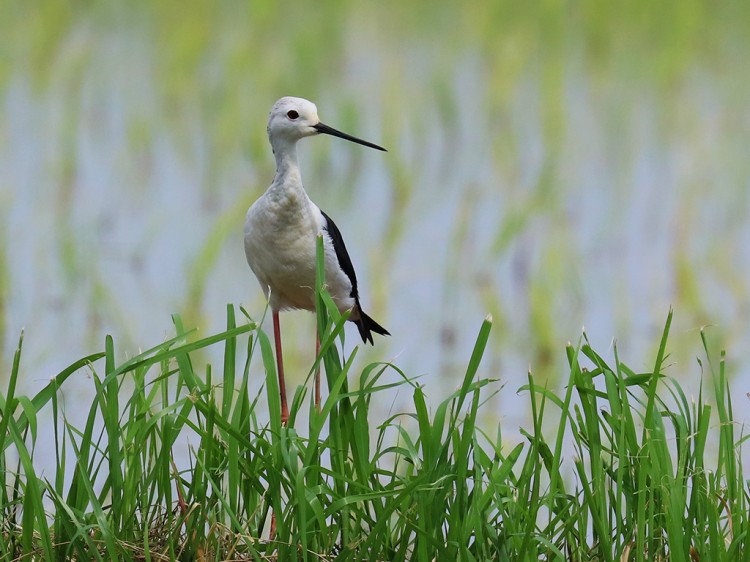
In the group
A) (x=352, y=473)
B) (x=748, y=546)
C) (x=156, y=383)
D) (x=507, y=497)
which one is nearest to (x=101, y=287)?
(x=156, y=383)

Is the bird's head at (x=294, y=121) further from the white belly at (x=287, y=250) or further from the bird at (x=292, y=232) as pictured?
the white belly at (x=287, y=250)

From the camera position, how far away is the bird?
4.09 m

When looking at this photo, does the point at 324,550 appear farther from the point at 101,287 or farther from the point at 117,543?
the point at 101,287

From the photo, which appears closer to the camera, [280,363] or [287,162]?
[287,162]

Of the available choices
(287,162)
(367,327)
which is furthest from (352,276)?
(287,162)

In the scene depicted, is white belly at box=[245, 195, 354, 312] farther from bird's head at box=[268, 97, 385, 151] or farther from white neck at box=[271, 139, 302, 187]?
bird's head at box=[268, 97, 385, 151]

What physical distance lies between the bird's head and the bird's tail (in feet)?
2.95

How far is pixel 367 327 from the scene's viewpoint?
4.75 metres

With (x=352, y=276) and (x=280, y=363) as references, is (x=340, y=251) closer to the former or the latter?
(x=352, y=276)

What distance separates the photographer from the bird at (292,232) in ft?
13.4

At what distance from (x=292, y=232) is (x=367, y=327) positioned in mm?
739

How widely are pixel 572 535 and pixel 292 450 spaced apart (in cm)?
86

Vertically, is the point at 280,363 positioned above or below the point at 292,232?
below

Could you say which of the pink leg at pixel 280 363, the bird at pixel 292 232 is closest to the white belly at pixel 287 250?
the bird at pixel 292 232
